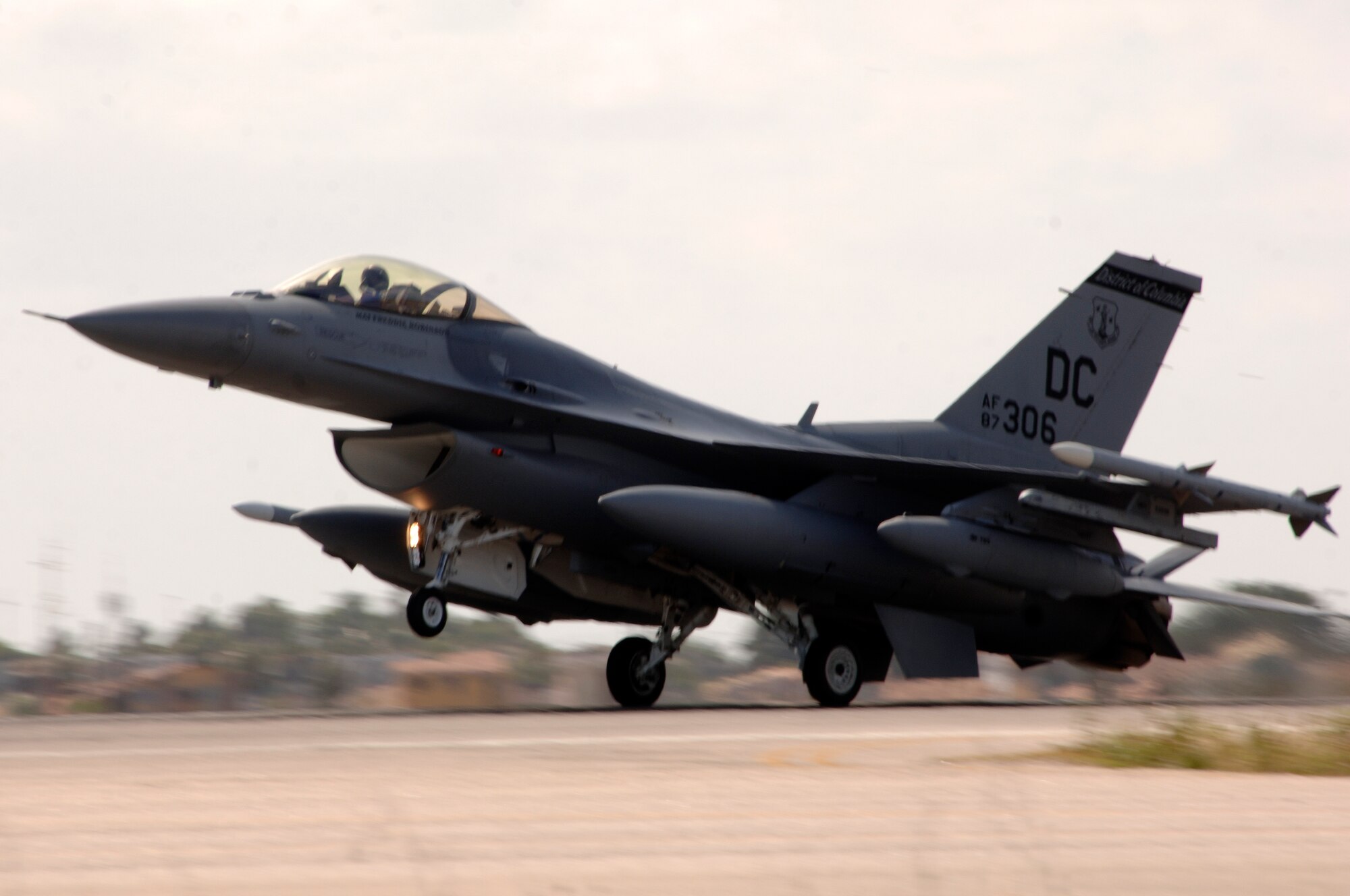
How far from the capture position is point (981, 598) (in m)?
16.6

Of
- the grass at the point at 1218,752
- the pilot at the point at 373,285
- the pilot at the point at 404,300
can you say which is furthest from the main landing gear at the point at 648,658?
the grass at the point at 1218,752

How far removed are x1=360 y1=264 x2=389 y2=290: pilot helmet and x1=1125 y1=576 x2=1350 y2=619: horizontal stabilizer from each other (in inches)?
325

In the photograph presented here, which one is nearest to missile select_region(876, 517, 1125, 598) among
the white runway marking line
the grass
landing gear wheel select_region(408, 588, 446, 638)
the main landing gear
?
the main landing gear

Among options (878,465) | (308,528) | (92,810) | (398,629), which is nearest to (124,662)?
(308,528)

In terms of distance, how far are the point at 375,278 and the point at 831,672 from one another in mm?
5863

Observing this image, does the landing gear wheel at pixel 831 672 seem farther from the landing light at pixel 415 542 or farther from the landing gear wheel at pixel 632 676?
the landing light at pixel 415 542

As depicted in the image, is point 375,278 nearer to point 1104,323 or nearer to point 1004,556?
point 1004,556

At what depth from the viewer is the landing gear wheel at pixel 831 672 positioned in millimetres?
16234

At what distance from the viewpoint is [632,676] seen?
1681 centimetres

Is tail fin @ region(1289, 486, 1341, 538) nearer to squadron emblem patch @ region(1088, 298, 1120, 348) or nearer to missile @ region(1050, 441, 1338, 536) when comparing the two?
missile @ region(1050, 441, 1338, 536)

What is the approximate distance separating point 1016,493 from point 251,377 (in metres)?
7.23

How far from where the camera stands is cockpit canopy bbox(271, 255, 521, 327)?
47.4 feet

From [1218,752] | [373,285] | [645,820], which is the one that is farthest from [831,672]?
[645,820]

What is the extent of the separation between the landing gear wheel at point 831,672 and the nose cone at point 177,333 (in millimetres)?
6252
